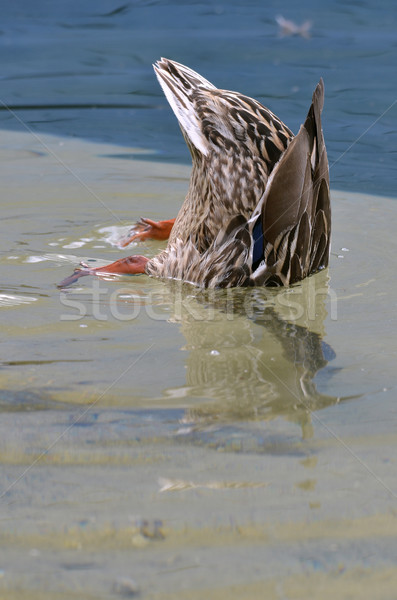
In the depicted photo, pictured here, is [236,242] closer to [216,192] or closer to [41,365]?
[216,192]

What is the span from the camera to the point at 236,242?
4672 mm

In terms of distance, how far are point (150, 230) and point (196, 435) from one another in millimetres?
2963

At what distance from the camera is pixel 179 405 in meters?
3.13

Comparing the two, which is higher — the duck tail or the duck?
the duck tail

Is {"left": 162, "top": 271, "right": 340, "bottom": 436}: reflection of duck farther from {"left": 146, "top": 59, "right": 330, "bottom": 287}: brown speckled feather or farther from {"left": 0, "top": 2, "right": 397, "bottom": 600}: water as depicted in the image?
{"left": 146, "top": 59, "right": 330, "bottom": 287}: brown speckled feather

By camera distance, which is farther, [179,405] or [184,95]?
[184,95]

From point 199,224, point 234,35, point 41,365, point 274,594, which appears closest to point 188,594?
point 274,594

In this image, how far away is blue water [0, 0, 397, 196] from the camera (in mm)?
8148

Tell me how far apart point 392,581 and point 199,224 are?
3.13 m

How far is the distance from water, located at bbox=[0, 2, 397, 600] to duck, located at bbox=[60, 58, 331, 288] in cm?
16

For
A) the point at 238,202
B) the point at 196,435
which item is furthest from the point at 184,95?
the point at 196,435

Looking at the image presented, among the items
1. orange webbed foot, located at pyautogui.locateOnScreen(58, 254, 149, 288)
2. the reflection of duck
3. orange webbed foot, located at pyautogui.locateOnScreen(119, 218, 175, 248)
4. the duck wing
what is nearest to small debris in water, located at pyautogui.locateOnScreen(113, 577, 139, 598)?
the reflection of duck

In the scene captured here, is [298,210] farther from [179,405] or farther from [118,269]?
[179,405]

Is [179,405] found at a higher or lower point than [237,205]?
lower
